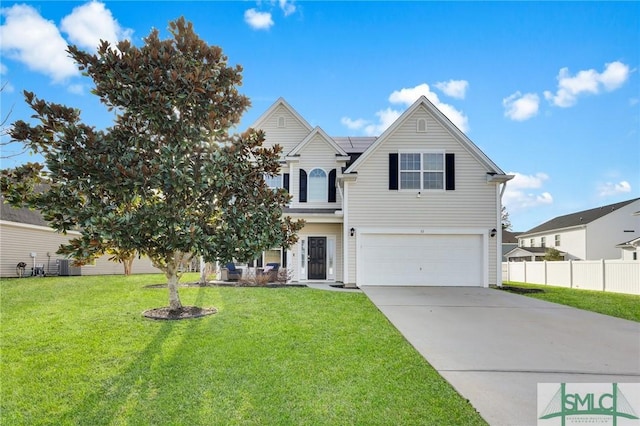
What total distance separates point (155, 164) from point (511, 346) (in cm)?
727

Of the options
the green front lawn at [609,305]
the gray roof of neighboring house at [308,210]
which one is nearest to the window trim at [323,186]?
the gray roof of neighboring house at [308,210]

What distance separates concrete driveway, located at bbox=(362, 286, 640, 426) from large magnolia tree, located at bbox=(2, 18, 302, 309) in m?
4.05

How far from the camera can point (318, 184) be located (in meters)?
16.3

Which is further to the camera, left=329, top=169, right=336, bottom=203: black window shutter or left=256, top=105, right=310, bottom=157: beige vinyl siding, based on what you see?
left=256, top=105, right=310, bottom=157: beige vinyl siding

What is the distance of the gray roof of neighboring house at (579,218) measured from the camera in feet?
101

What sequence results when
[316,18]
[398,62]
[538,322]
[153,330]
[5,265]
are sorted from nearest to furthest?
[153,330] < [538,322] < [316,18] < [398,62] < [5,265]

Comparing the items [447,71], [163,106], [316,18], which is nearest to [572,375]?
[163,106]

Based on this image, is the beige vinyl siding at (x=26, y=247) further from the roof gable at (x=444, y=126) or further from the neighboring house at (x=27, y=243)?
the roof gable at (x=444, y=126)

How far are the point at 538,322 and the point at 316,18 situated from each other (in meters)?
10.1

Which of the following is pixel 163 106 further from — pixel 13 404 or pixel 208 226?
pixel 13 404

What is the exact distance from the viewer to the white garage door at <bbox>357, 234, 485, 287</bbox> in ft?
47.0

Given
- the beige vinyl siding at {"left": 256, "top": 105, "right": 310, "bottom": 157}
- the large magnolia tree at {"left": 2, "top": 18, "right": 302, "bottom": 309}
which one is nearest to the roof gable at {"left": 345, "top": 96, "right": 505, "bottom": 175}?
the beige vinyl siding at {"left": 256, "top": 105, "right": 310, "bottom": 157}

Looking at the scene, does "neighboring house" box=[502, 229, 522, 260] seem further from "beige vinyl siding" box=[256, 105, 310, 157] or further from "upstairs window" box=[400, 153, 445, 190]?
"beige vinyl siding" box=[256, 105, 310, 157]

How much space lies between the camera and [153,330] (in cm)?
695
